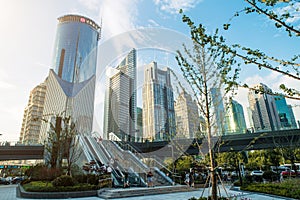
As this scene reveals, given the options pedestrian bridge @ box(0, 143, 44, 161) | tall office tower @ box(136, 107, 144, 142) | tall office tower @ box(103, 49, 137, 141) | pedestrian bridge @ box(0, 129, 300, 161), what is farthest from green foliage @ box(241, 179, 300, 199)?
pedestrian bridge @ box(0, 143, 44, 161)

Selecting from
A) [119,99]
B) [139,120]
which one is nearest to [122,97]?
[119,99]

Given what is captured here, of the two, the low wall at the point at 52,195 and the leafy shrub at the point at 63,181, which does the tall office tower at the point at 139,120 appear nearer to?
the leafy shrub at the point at 63,181

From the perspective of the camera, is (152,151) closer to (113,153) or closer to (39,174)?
(113,153)

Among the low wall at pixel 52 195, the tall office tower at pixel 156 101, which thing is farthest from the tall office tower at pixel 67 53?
the low wall at pixel 52 195

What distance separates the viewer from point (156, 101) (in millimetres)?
12719

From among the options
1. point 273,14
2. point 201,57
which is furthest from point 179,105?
point 273,14

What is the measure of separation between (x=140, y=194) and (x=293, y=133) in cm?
2165

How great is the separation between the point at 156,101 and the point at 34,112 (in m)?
84.1

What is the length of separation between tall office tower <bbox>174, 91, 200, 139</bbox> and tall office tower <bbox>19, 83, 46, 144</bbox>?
82514mm

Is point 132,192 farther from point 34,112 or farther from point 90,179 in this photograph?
point 34,112

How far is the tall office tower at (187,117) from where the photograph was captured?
19.5 feet

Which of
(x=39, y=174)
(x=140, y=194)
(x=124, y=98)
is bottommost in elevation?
(x=140, y=194)

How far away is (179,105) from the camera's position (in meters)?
6.92

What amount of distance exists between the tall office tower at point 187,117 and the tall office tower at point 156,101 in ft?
8.62
